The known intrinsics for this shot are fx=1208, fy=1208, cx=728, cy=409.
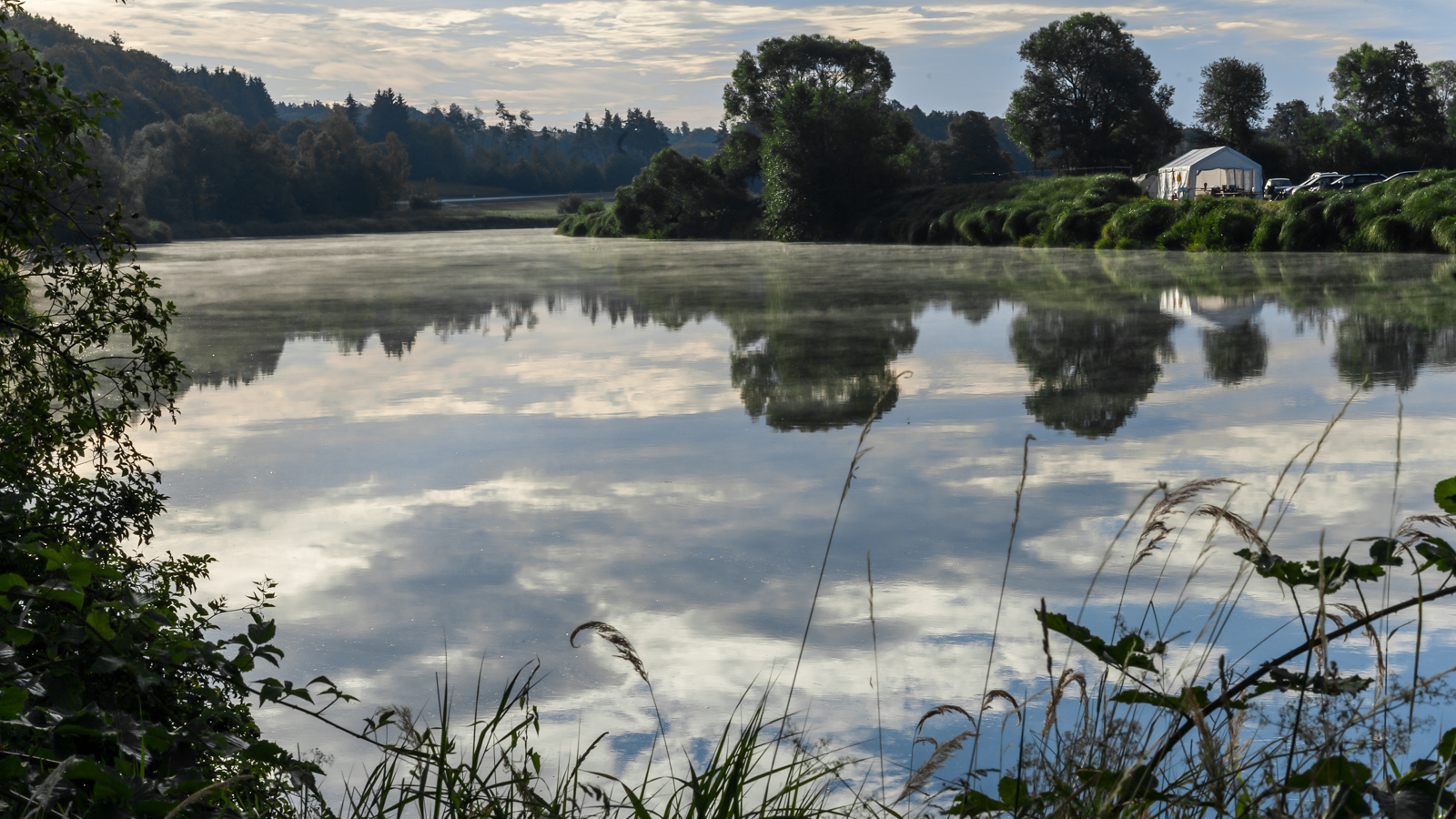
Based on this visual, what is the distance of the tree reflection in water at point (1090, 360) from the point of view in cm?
852

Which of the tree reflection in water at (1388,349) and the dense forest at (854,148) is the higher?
the dense forest at (854,148)

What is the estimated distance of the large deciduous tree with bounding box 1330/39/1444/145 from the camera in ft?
191

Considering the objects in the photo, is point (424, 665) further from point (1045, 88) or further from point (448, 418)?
point (1045, 88)

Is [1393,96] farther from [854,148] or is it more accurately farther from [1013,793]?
[1013,793]

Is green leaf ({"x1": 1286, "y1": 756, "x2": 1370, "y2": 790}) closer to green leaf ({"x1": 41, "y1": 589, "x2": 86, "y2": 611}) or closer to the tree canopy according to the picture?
green leaf ({"x1": 41, "y1": 589, "x2": 86, "y2": 611})

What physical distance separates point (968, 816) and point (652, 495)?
→ 450 cm

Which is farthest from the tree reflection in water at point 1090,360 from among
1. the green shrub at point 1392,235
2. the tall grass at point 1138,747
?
the green shrub at point 1392,235

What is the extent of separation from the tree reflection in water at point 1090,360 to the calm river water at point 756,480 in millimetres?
58

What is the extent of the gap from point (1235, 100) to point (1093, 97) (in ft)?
29.3

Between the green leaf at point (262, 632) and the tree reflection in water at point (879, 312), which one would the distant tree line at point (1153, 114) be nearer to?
the tree reflection in water at point (879, 312)

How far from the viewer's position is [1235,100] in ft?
189

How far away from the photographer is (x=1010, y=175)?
53844mm

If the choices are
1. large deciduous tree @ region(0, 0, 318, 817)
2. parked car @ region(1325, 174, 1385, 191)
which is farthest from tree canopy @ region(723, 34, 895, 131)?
large deciduous tree @ region(0, 0, 318, 817)

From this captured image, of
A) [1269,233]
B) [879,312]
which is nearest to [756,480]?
[879,312]
